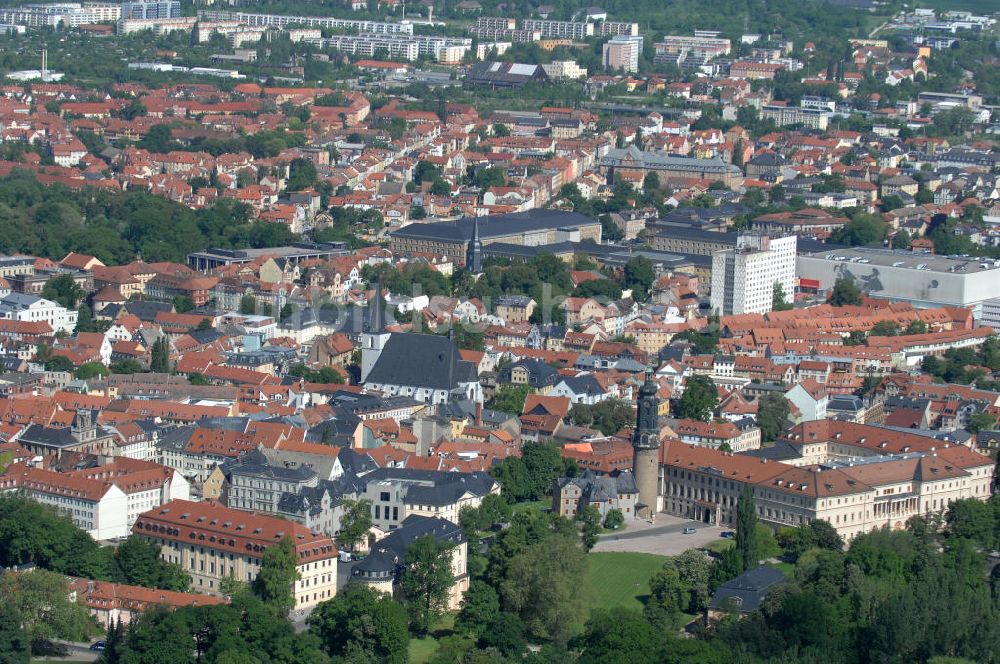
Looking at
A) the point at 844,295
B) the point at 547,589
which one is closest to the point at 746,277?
the point at 844,295

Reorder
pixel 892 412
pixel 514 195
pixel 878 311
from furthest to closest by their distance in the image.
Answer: pixel 514 195 < pixel 878 311 < pixel 892 412

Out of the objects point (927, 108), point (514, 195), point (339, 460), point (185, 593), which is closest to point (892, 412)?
point (339, 460)

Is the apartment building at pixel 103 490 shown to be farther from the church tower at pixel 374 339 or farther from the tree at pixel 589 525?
the church tower at pixel 374 339

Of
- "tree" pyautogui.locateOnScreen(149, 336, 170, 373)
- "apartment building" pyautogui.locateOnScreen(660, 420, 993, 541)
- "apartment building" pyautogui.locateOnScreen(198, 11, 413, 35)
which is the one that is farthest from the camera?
"apartment building" pyautogui.locateOnScreen(198, 11, 413, 35)

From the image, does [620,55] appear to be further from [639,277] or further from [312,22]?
[639,277]

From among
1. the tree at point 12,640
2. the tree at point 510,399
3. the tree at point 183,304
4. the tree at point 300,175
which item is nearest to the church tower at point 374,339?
the tree at point 510,399

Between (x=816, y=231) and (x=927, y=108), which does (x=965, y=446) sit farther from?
(x=927, y=108)

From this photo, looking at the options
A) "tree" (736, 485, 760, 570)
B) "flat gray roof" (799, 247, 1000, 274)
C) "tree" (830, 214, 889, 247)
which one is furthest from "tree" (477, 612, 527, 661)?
"tree" (830, 214, 889, 247)

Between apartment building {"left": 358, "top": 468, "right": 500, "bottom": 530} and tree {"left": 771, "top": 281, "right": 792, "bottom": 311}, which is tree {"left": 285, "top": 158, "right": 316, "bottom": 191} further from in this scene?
apartment building {"left": 358, "top": 468, "right": 500, "bottom": 530}
